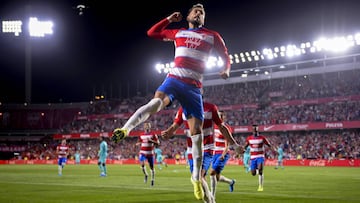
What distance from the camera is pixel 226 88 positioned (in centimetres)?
7344

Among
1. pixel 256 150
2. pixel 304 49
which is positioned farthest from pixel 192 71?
pixel 304 49

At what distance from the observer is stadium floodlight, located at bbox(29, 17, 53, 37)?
239 ft

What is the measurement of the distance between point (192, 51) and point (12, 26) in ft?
232

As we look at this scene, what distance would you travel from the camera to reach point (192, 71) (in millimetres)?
7914

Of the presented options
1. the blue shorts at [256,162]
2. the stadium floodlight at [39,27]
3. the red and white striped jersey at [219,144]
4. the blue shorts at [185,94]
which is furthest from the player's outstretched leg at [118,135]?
the stadium floodlight at [39,27]

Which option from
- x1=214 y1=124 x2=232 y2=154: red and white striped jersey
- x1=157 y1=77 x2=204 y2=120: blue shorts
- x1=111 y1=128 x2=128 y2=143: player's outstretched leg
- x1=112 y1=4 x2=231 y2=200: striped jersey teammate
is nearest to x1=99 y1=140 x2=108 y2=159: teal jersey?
x1=214 y1=124 x2=232 y2=154: red and white striped jersey

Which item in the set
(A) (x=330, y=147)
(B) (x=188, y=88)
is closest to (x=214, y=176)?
(B) (x=188, y=88)

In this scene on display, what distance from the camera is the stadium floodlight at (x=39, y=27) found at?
7275 centimetres

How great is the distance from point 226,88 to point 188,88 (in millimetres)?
65981

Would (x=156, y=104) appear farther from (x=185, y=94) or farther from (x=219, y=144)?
(x=219, y=144)

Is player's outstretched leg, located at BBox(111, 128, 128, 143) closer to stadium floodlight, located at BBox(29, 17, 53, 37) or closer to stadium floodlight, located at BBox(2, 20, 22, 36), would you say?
stadium floodlight, located at BBox(29, 17, 53, 37)

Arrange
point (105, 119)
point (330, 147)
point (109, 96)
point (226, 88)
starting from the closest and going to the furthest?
1. point (330, 147)
2. point (226, 88)
3. point (105, 119)
4. point (109, 96)

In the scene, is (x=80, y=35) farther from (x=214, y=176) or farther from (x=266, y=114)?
(x=214, y=176)

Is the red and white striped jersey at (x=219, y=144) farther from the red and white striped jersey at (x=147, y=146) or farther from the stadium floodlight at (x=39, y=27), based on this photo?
the stadium floodlight at (x=39, y=27)
